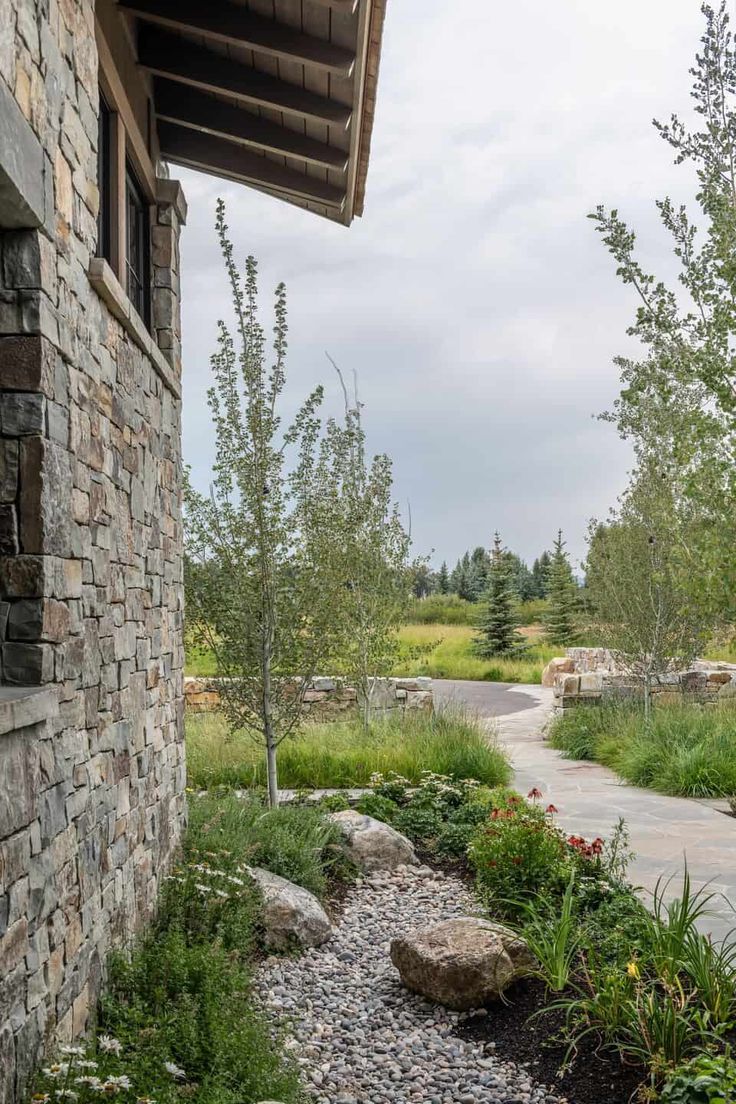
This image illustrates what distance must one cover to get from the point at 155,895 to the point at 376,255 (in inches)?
427

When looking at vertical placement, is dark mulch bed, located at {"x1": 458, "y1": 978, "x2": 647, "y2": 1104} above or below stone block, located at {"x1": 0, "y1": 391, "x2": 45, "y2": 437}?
below

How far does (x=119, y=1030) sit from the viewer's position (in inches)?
121

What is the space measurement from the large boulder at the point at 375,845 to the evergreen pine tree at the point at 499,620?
61.1 ft

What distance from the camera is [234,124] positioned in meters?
5.39

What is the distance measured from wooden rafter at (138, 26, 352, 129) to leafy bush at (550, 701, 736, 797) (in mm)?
6677

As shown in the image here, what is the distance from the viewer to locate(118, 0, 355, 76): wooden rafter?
4.36m

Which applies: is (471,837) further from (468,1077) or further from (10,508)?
(10,508)

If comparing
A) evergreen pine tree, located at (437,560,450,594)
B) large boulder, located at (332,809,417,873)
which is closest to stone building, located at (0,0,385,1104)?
large boulder, located at (332,809,417,873)

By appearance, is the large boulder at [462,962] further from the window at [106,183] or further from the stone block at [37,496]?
the window at [106,183]

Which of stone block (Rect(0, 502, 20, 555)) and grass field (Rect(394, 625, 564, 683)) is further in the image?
grass field (Rect(394, 625, 564, 683))

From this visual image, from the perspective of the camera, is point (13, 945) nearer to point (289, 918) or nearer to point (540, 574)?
point (289, 918)

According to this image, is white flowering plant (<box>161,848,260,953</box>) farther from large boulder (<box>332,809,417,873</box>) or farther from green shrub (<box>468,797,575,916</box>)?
large boulder (<box>332,809,417,873</box>)

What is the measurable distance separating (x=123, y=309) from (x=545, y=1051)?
3.54 m

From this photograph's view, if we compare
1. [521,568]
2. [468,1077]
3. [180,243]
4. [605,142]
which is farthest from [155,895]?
[521,568]
